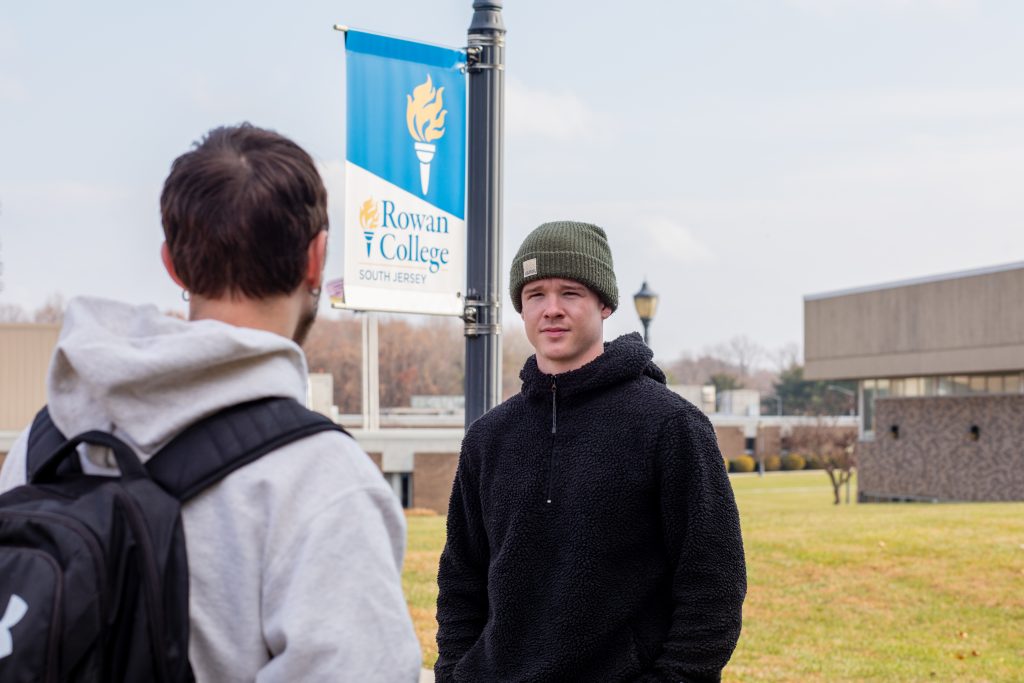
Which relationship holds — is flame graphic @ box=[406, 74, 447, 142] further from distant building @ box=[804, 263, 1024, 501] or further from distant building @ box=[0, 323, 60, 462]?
distant building @ box=[804, 263, 1024, 501]

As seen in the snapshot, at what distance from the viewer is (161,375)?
5.71 ft

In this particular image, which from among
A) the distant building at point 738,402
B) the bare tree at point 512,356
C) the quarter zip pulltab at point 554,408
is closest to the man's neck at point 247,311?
the quarter zip pulltab at point 554,408

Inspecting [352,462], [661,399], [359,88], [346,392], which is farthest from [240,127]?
[346,392]

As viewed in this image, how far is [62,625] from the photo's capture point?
1608mm

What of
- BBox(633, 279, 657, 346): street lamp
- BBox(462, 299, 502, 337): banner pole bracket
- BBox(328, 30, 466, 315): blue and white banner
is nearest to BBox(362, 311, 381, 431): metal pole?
BBox(633, 279, 657, 346): street lamp

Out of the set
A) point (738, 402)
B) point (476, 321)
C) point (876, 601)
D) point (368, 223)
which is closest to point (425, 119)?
point (368, 223)

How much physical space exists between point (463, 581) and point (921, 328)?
4042 cm

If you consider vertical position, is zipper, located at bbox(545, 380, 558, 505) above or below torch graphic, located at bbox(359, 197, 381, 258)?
below

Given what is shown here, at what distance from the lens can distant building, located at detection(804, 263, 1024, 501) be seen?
39.0 m

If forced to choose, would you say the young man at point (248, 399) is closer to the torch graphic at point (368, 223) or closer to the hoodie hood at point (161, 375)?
the hoodie hood at point (161, 375)

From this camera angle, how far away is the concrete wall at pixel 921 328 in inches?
1503

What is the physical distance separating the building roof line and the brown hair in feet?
128

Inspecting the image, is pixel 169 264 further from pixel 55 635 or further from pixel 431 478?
pixel 431 478

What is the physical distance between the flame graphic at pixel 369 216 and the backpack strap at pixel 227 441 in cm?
439
